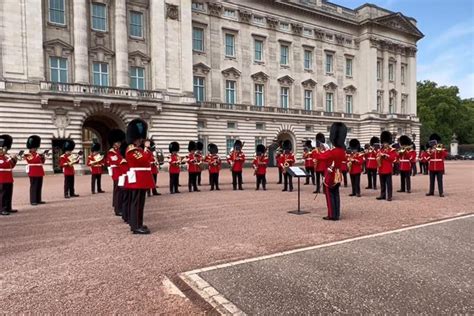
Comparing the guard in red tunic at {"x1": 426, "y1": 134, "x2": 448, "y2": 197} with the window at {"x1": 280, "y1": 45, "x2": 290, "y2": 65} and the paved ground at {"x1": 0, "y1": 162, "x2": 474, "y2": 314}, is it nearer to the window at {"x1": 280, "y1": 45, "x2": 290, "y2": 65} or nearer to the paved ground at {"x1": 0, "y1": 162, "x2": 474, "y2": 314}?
the paved ground at {"x1": 0, "y1": 162, "x2": 474, "y2": 314}

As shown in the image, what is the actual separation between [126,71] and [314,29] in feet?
76.5

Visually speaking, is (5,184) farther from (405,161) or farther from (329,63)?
(329,63)

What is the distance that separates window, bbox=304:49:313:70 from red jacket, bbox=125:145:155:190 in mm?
38635

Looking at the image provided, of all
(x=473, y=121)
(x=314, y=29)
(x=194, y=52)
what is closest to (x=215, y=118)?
(x=194, y=52)

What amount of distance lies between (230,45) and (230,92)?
4695mm

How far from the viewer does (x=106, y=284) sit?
13.9 ft

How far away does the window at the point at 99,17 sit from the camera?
1153 inches

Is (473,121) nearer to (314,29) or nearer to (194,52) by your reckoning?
(314,29)

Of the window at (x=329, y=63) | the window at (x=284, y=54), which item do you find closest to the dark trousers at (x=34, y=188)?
the window at (x=284, y=54)

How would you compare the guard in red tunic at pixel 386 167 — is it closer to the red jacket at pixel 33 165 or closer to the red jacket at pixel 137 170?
the red jacket at pixel 137 170

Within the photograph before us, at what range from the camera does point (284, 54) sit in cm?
4125

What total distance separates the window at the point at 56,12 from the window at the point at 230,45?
15.1 metres

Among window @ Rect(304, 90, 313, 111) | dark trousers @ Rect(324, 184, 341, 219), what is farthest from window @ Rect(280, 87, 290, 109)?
dark trousers @ Rect(324, 184, 341, 219)

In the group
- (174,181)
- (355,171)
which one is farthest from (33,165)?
(355,171)
